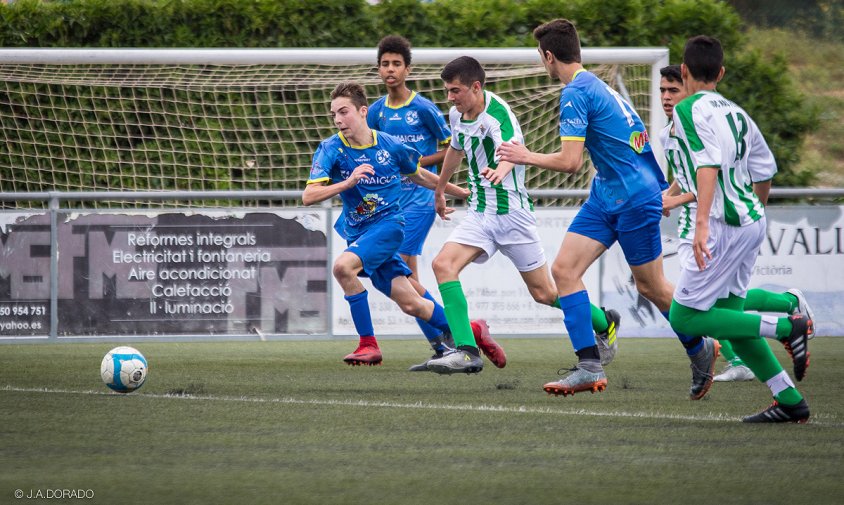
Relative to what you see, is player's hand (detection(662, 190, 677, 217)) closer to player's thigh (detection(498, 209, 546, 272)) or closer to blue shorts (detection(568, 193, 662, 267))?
blue shorts (detection(568, 193, 662, 267))

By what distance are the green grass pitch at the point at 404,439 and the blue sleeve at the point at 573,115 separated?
142 cm

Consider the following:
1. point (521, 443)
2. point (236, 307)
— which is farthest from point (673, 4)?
point (521, 443)

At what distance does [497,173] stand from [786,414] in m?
1.99

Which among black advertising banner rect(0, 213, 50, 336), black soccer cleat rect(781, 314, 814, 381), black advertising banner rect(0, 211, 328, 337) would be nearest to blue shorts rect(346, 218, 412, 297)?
black advertising banner rect(0, 211, 328, 337)

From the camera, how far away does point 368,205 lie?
7660mm

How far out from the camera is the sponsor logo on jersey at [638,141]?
21.2 ft

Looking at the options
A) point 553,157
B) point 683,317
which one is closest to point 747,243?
point 683,317

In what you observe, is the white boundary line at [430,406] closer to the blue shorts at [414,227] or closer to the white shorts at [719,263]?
the white shorts at [719,263]

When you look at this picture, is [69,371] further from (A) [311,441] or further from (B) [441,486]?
(B) [441,486]

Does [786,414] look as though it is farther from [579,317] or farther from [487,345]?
[487,345]

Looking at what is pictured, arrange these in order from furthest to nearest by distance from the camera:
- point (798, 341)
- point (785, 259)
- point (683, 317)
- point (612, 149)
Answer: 1. point (785, 259)
2. point (612, 149)
3. point (683, 317)
4. point (798, 341)

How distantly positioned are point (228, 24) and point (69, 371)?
232 inches

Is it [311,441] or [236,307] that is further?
[236,307]

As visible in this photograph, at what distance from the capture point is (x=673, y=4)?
1288cm
